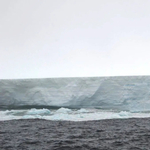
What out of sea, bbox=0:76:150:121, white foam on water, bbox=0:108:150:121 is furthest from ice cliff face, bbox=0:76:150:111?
white foam on water, bbox=0:108:150:121

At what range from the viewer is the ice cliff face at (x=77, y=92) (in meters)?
11.4

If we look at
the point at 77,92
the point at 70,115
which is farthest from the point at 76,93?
the point at 70,115

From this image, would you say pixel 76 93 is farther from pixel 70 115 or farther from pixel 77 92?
pixel 70 115

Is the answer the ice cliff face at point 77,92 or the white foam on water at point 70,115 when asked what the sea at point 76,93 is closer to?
the ice cliff face at point 77,92

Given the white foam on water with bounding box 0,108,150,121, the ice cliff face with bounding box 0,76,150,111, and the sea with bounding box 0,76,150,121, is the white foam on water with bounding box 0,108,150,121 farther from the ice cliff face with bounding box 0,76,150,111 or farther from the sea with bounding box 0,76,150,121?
the ice cliff face with bounding box 0,76,150,111

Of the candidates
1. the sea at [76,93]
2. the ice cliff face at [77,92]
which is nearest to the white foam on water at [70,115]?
the sea at [76,93]

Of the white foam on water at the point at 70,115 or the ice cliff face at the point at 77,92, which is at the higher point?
the ice cliff face at the point at 77,92

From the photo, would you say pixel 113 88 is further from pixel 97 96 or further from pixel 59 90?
pixel 59 90

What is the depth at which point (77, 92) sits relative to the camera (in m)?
11.7

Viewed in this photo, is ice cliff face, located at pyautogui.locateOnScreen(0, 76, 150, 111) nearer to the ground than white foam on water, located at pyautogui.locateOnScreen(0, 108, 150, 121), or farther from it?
farther from it

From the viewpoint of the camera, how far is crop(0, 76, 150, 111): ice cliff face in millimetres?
11383

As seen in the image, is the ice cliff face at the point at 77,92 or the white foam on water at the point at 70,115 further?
the ice cliff face at the point at 77,92

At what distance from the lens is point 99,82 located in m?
11.9

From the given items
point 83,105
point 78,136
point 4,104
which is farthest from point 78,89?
point 78,136
